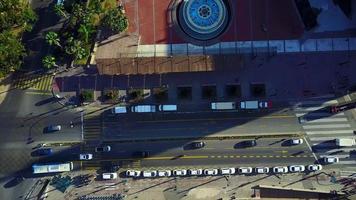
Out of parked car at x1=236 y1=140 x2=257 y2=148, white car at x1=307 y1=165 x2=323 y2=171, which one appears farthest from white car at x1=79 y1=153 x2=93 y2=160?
white car at x1=307 y1=165 x2=323 y2=171

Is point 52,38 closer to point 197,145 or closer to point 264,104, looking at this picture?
point 197,145

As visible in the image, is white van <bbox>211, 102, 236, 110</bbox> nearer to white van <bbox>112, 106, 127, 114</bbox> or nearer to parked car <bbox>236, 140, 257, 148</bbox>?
parked car <bbox>236, 140, 257, 148</bbox>

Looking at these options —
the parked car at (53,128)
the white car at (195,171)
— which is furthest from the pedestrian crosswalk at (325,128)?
the parked car at (53,128)

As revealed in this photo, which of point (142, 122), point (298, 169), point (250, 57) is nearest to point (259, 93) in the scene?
point (250, 57)

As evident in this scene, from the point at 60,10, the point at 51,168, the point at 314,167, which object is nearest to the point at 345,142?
the point at 314,167

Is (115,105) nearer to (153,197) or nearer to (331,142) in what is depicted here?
(153,197)

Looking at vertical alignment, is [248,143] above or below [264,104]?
below
